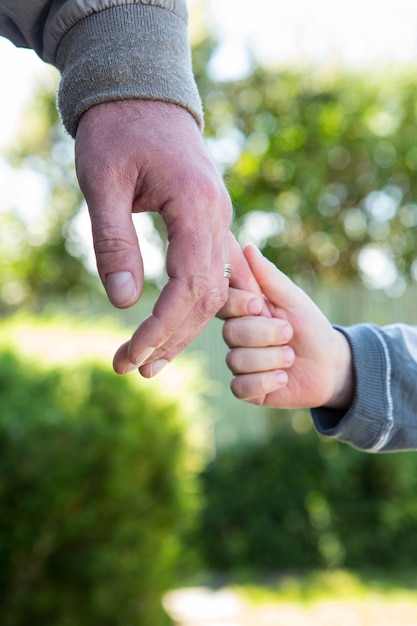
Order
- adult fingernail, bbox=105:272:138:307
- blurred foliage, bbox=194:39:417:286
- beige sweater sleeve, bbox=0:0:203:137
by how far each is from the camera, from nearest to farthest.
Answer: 1. adult fingernail, bbox=105:272:138:307
2. beige sweater sleeve, bbox=0:0:203:137
3. blurred foliage, bbox=194:39:417:286

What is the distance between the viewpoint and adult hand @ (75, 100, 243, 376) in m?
1.11

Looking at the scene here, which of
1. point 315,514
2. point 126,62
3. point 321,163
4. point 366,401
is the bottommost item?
point 315,514

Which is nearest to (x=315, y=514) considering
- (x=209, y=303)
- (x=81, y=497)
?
(x=81, y=497)

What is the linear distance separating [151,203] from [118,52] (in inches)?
9.6

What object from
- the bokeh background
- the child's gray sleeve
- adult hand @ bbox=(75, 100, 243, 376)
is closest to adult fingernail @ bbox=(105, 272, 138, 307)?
adult hand @ bbox=(75, 100, 243, 376)

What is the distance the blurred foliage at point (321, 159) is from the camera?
830 cm

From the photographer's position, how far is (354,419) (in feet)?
5.48

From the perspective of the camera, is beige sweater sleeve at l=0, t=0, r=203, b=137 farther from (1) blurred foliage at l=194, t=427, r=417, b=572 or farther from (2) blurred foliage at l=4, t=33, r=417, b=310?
(2) blurred foliage at l=4, t=33, r=417, b=310

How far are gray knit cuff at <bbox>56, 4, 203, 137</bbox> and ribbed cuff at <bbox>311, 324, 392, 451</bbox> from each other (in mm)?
660

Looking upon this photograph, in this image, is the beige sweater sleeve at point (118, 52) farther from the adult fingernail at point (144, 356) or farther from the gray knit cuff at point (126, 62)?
the adult fingernail at point (144, 356)

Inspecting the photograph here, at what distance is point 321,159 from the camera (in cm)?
838

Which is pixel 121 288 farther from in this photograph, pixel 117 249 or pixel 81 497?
pixel 81 497

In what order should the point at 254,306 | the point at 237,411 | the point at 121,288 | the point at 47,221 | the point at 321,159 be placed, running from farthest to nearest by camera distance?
the point at 47,221 < the point at 321,159 < the point at 237,411 < the point at 254,306 < the point at 121,288

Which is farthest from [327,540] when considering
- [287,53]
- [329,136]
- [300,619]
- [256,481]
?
[287,53]
